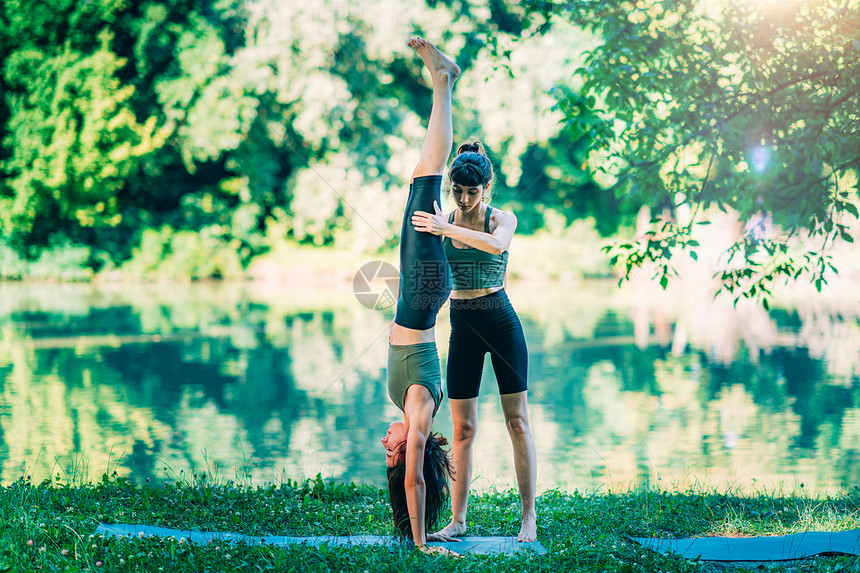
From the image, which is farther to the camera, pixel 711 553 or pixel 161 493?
pixel 161 493

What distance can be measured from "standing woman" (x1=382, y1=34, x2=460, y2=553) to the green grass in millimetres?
302

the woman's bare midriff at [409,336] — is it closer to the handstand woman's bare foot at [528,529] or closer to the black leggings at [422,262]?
the black leggings at [422,262]

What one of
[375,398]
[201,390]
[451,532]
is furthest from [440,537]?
[201,390]

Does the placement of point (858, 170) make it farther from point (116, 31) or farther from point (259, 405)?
point (116, 31)

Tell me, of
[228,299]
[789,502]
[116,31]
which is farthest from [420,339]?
[116,31]

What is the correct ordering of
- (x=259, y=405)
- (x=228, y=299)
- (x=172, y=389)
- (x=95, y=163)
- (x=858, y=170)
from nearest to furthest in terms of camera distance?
(x=858, y=170), (x=259, y=405), (x=172, y=389), (x=228, y=299), (x=95, y=163)

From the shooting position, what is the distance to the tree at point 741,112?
5352 millimetres

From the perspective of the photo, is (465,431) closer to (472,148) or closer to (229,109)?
(472,148)

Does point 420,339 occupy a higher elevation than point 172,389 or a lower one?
higher

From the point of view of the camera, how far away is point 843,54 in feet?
16.8

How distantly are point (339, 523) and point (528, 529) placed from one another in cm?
109

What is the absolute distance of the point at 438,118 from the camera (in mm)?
3986

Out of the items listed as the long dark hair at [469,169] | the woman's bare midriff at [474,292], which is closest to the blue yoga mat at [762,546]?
the woman's bare midriff at [474,292]

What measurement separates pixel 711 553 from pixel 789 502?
1543 millimetres
